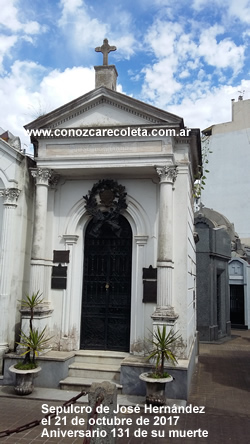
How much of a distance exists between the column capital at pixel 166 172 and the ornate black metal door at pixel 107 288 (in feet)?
5.06

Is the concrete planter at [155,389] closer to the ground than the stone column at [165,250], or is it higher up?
closer to the ground

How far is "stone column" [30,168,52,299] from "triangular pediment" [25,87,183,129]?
127 centimetres

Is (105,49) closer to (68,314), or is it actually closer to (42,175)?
(42,175)

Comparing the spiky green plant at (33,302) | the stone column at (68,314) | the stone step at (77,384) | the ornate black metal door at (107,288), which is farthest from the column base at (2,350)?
the ornate black metal door at (107,288)

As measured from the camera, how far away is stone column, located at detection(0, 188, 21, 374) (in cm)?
861

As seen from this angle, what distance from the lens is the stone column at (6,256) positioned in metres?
8.61

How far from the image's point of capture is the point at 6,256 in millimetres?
8852

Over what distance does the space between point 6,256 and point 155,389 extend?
4361 millimetres

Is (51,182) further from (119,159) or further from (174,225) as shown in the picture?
(174,225)

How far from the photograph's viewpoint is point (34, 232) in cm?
882

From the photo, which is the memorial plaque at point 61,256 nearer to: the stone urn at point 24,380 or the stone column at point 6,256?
the stone column at point 6,256

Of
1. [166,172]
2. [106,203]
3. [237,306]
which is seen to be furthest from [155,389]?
[237,306]

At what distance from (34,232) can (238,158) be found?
2502cm

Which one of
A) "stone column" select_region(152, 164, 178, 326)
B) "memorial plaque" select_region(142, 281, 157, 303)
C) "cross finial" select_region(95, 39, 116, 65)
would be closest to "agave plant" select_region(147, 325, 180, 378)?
"stone column" select_region(152, 164, 178, 326)
